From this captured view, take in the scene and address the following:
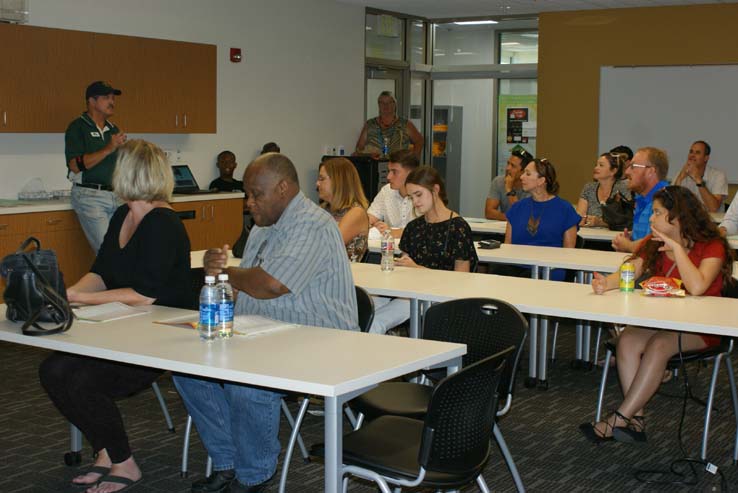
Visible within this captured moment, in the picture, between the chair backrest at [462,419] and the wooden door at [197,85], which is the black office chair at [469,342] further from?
the wooden door at [197,85]

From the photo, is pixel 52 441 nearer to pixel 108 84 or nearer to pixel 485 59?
pixel 108 84

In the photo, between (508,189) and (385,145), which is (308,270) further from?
(385,145)

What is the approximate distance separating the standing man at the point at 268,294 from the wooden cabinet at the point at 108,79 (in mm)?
4502

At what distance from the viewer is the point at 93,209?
782 cm

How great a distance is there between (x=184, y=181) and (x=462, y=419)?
674cm

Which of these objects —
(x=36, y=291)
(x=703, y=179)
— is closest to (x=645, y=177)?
(x=703, y=179)

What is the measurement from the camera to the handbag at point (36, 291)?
3551 millimetres

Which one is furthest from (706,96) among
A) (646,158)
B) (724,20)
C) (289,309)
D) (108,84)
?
(289,309)

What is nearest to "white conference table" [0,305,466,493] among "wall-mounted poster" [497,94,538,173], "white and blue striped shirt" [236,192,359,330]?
"white and blue striped shirt" [236,192,359,330]

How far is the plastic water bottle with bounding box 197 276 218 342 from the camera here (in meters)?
3.40

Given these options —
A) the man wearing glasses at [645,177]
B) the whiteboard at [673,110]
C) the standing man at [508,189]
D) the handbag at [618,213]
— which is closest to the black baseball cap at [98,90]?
the standing man at [508,189]

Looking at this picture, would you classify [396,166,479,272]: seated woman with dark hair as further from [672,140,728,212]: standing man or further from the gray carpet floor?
[672,140,728,212]: standing man

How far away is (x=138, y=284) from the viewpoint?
13.5 feet

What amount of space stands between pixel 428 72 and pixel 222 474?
10.1 meters
